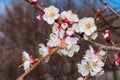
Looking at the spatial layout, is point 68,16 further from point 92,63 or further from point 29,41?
point 29,41

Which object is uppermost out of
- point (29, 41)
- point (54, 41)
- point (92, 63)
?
point (29, 41)

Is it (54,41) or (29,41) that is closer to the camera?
(54,41)

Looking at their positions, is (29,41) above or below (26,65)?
above

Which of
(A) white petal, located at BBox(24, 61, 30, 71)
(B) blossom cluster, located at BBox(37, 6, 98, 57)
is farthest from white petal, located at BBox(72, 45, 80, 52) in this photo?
(A) white petal, located at BBox(24, 61, 30, 71)

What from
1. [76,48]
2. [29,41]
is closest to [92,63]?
[76,48]

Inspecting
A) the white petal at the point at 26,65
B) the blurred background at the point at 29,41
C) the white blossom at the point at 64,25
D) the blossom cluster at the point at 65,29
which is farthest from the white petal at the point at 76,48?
the blurred background at the point at 29,41

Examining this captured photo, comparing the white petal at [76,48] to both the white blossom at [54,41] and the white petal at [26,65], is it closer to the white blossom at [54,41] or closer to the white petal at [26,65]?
the white blossom at [54,41]
